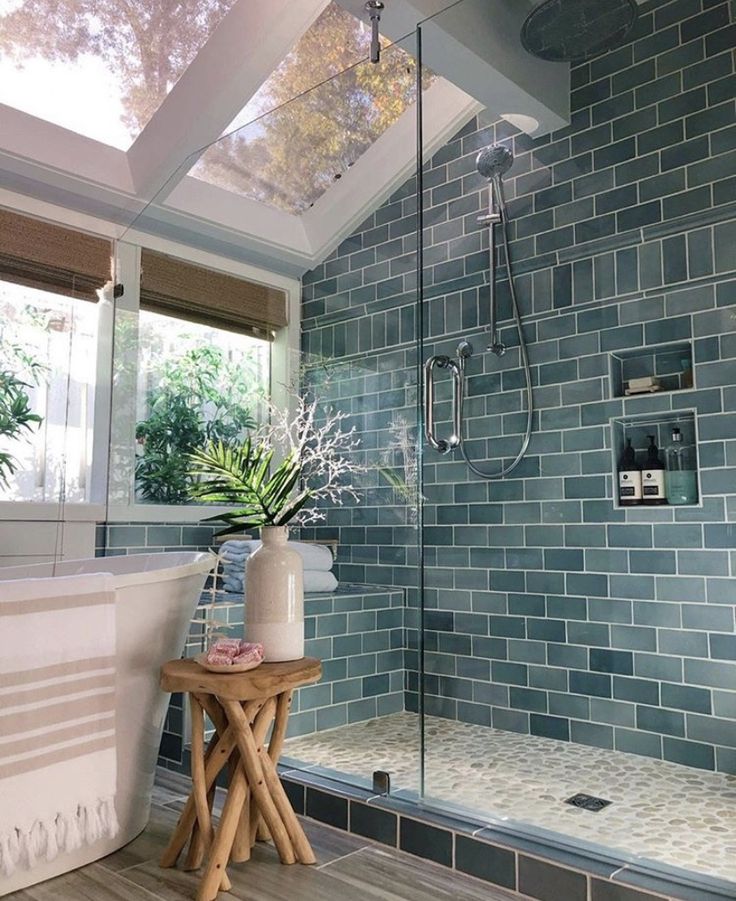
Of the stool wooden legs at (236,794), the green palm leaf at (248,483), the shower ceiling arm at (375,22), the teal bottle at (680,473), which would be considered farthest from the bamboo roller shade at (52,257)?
the teal bottle at (680,473)

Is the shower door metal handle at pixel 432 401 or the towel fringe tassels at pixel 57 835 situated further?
the shower door metal handle at pixel 432 401

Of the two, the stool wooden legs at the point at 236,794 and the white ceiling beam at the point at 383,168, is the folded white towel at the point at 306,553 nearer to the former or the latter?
the stool wooden legs at the point at 236,794

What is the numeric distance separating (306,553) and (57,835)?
138 centimetres

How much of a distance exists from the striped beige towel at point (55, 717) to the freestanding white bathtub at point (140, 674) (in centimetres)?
9

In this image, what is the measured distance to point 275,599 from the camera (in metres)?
2.35

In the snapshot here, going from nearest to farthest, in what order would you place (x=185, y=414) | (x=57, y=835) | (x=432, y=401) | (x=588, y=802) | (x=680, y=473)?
Answer: 1. (x=57, y=835)
2. (x=588, y=802)
3. (x=680, y=473)
4. (x=432, y=401)
5. (x=185, y=414)

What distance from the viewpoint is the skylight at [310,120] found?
359 centimetres

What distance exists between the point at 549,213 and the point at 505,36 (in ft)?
2.41

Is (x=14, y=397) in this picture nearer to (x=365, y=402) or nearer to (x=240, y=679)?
(x=365, y=402)

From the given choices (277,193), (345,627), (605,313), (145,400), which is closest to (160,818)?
(345,627)

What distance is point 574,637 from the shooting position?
3176 mm

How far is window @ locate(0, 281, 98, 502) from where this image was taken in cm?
386

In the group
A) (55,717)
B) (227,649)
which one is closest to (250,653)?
(227,649)

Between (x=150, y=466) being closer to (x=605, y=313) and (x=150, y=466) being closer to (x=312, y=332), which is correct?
(x=312, y=332)
